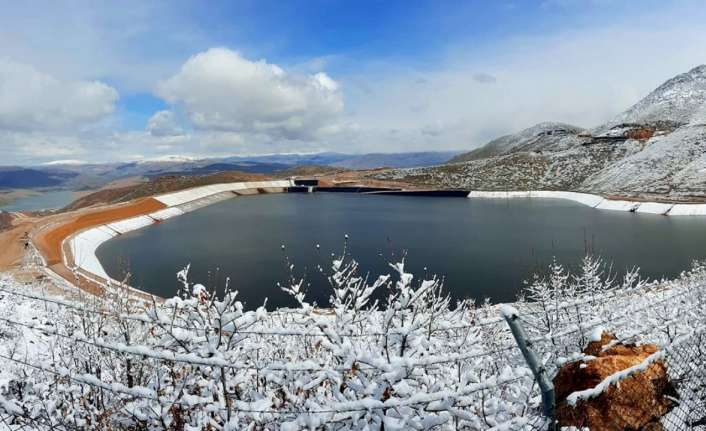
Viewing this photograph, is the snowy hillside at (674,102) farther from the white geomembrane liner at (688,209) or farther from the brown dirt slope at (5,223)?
the brown dirt slope at (5,223)

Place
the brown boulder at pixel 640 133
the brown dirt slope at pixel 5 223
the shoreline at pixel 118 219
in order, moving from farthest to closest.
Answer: the brown boulder at pixel 640 133 < the brown dirt slope at pixel 5 223 < the shoreline at pixel 118 219

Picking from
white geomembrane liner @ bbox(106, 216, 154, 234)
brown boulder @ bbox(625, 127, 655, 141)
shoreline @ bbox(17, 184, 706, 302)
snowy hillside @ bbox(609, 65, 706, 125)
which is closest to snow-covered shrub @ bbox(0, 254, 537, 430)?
shoreline @ bbox(17, 184, 706, 302)

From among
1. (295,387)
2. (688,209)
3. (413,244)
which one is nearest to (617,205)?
(688,209)

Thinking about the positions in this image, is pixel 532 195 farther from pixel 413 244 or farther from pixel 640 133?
pixel 413 244

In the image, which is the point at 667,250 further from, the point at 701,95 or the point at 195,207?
the point at 701,95

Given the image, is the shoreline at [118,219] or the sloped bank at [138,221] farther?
the sloped bank at [138,221]

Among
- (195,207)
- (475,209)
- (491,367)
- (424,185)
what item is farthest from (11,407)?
(424,185)

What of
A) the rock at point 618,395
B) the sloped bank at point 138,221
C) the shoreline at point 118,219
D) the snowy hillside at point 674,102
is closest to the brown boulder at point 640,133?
the snowy hillside at point 674,102
